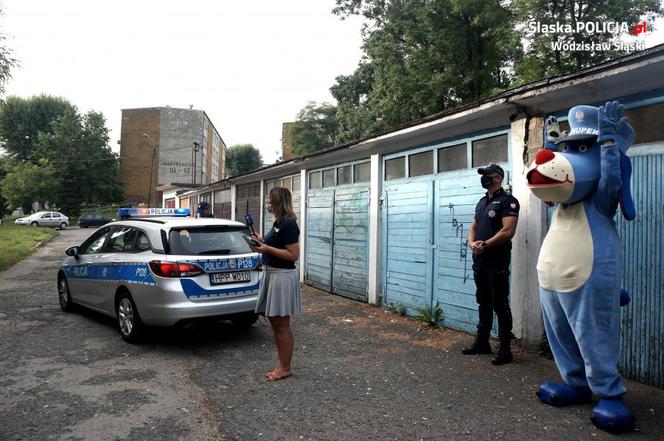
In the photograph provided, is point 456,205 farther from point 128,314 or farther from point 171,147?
point 171,147

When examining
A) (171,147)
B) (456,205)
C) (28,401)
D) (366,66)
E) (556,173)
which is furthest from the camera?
(171,147)

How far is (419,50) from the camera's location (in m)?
19.8

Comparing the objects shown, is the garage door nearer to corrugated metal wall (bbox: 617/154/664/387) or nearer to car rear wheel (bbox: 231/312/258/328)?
car rear wheel (bbox: 231/312/258/328)

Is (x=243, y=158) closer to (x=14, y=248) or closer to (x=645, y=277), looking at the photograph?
(x=14, y=248)

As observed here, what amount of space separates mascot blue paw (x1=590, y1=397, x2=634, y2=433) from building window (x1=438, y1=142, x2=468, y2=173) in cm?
360

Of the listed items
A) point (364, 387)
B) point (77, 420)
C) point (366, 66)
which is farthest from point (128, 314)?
point (366, 66)

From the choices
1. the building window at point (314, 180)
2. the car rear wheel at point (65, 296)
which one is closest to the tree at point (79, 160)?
the building window at point (314, 180)

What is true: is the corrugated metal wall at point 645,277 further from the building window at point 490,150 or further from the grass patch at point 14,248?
the grass patch at point 14,248

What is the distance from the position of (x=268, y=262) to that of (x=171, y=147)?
54144mm

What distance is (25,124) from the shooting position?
52250mm

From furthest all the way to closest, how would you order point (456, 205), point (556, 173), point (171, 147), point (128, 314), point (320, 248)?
point (171, 147) → point (320, 248) → point (456, 205) → point (128, 314) → point (556, 173)

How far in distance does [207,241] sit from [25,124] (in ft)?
193

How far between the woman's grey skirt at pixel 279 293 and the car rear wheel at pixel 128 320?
2080 mm

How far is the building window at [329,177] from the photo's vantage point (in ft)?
32.5
